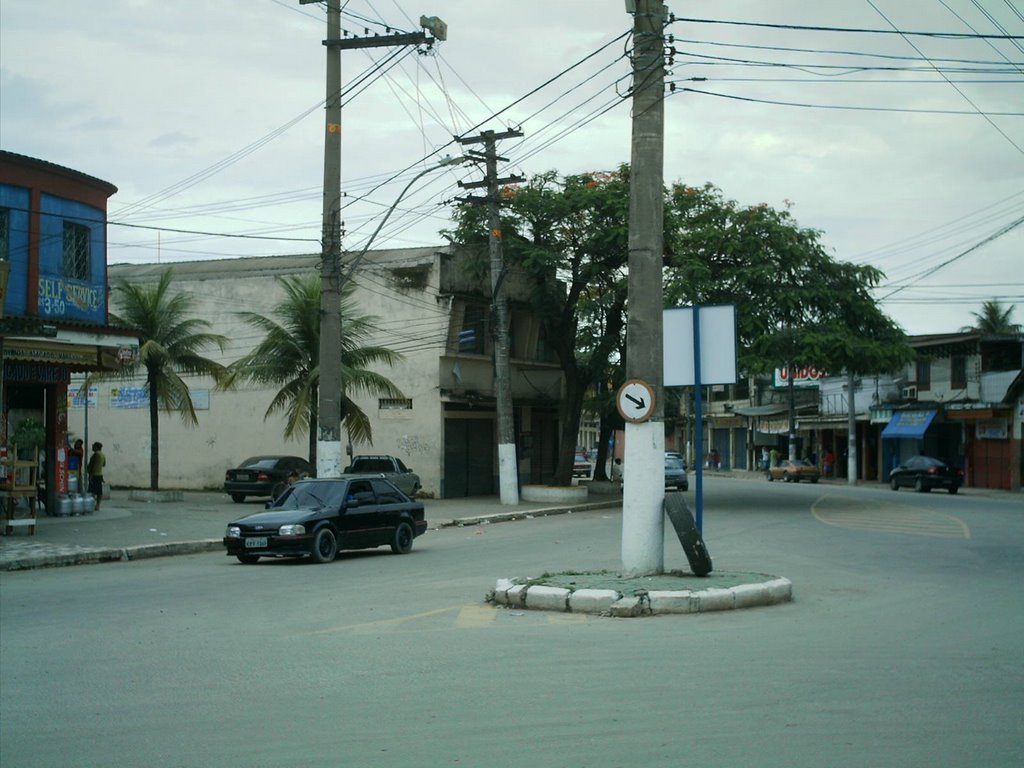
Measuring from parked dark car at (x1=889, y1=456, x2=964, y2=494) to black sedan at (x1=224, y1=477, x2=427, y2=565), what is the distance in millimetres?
34340

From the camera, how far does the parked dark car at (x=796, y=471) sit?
206 feet

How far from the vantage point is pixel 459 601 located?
1284 centimetres

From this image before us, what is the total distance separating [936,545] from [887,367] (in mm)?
14540

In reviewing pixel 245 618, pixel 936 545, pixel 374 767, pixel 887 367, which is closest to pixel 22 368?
pixel 245 618

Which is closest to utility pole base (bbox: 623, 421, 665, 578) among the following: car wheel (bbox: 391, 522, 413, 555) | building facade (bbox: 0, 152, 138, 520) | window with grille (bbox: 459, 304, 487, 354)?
car wheel (bbox: 391, 522, 413, 555)

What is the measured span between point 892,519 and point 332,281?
1507cm

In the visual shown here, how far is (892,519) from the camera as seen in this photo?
27703 mm

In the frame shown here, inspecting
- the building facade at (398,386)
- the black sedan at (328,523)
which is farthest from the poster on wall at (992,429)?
the black sedan at (328,523)

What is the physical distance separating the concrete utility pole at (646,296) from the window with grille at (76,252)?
53.3 feet

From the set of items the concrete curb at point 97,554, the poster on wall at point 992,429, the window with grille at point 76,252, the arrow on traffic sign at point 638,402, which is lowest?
the concrete curb at point 97,554

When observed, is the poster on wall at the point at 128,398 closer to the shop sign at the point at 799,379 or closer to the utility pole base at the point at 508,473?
the utility pole base at the point at 508,473

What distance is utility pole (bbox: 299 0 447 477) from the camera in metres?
25.3

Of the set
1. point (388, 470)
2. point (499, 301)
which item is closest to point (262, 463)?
point (388, 470)

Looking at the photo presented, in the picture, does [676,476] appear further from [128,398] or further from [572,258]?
[128,398]
